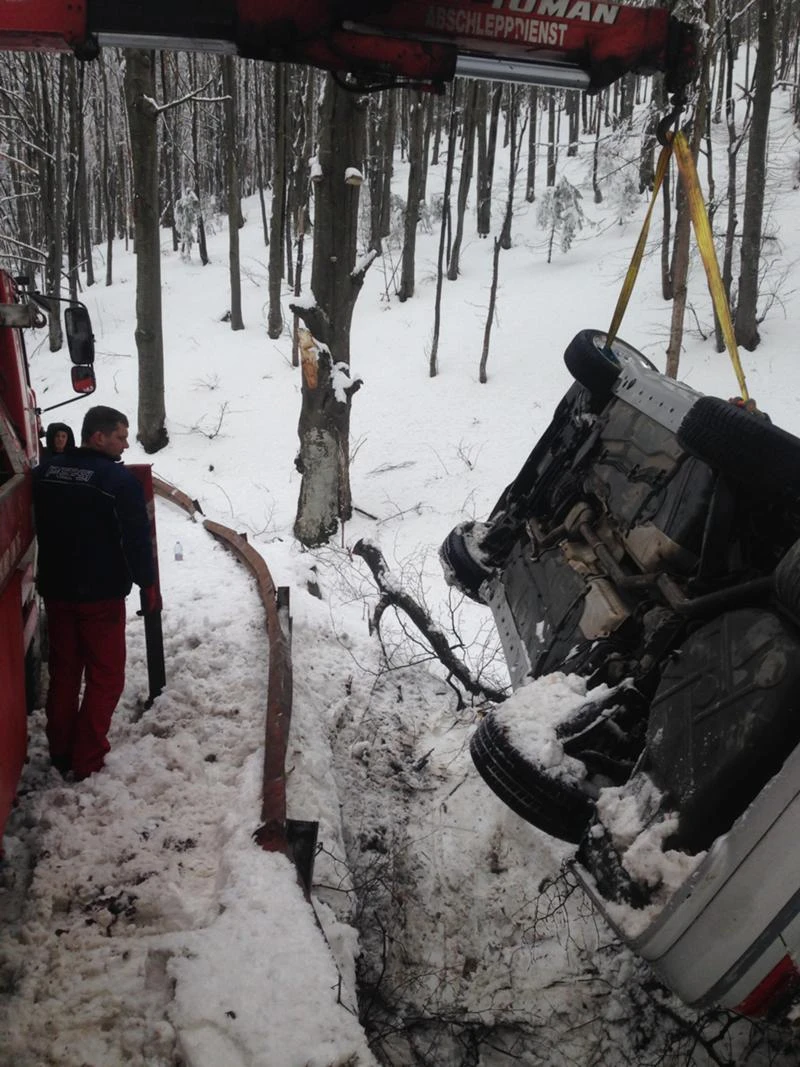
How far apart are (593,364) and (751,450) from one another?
A: 1.64m

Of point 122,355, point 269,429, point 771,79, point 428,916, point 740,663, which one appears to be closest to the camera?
point 740,663

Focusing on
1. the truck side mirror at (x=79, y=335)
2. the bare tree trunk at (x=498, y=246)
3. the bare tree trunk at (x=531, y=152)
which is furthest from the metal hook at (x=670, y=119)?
the bare tree trunk at (x=531, y=152)

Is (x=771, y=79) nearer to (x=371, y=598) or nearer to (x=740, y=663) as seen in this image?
(x=371, y=598)

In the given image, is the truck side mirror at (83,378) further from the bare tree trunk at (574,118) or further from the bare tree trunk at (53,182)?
the bare tree trunk at (574,118)

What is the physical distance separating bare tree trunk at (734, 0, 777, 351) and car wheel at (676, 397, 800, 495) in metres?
15.2

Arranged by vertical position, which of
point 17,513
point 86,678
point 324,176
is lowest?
point 86,678

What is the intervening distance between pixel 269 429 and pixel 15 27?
44.4 ft

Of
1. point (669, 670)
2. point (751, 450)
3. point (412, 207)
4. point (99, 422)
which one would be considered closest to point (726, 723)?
point (669, 670)

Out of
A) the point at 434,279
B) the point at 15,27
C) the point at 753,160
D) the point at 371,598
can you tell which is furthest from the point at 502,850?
the point at 434,279

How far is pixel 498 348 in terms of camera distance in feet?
62.8

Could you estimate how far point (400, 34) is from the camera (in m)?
3.46

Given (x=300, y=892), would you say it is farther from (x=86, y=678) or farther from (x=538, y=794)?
(x=86, y=678)

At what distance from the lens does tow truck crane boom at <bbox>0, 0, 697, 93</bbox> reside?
126 inches

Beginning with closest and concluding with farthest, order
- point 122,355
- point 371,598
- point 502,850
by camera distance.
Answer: point 502,850, point 371,598, point 122,355
